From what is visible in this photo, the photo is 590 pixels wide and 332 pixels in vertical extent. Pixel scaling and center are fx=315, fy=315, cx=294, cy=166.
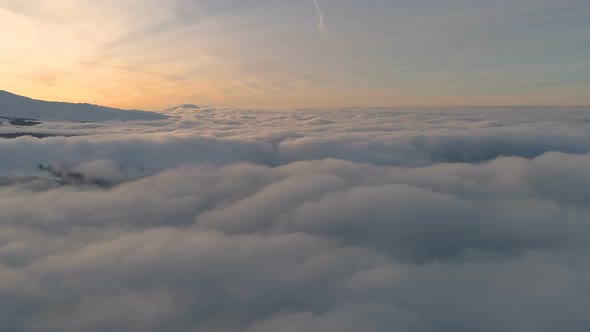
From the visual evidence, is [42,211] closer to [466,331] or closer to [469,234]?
[466,331]

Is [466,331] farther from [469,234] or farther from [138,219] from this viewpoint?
[138,219]

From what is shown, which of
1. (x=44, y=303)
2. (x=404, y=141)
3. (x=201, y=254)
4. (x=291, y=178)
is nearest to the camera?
(x=44, y=303)

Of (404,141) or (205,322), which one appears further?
(404,141)

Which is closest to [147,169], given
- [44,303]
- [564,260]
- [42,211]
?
[42,211]

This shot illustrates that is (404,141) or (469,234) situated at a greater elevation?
Answer: (404,141)

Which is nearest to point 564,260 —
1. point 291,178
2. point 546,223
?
point 546,223

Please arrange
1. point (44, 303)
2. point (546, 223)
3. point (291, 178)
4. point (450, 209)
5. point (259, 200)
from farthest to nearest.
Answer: point (291, 178) < point (259, 200) < point (450, 209) < point (546, 223) < point (44, 303)
